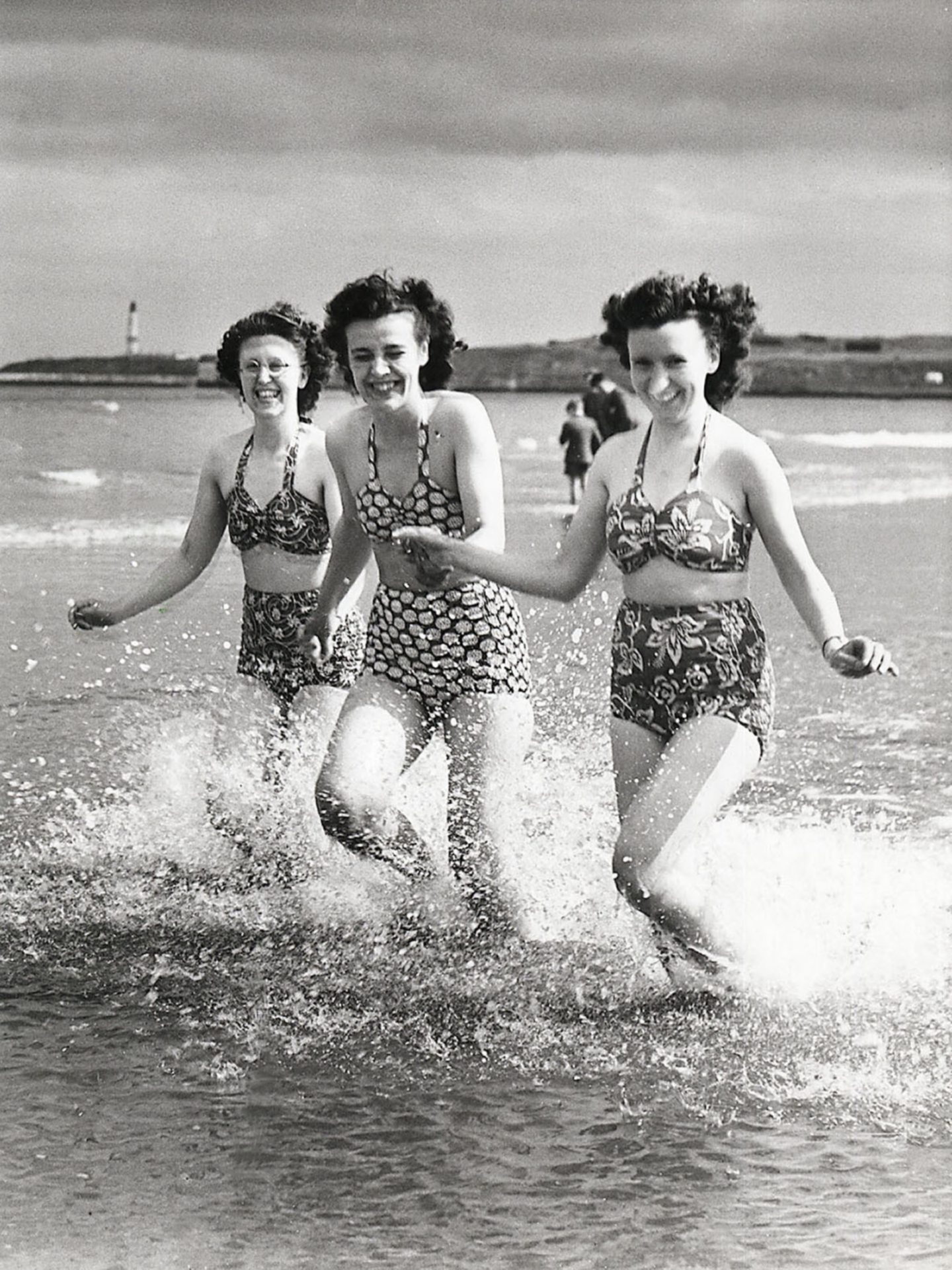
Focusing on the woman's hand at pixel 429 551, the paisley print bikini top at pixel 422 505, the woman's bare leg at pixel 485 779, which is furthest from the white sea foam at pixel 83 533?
the woman's hand at pixel 429 551

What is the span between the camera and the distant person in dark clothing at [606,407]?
20.7 metres

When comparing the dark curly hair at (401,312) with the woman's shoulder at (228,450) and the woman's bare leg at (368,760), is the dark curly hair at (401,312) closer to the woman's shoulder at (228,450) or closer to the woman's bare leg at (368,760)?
the woman's shoulder at (228,450)

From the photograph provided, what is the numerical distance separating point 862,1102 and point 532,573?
1.48m

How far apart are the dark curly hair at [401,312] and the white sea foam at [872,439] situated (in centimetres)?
4042

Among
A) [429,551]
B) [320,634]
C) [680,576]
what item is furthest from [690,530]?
[320,634]

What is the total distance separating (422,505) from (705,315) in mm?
967

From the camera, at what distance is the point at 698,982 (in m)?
4.78

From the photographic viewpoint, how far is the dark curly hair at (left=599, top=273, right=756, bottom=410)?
4398 mm

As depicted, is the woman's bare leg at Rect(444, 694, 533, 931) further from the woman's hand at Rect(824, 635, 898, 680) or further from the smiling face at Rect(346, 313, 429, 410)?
the woman's hand at Rect(824, 635, 898, 680)

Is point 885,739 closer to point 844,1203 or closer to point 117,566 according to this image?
point 844,1203

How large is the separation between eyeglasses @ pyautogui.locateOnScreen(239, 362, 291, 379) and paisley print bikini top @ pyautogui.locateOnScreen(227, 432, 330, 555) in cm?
22

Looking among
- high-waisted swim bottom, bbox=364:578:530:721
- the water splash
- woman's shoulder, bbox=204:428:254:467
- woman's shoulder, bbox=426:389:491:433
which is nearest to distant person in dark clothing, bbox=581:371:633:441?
the water splash

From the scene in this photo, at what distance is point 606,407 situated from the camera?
21.1m

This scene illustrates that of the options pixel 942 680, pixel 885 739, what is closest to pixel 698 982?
pixel 885 739
